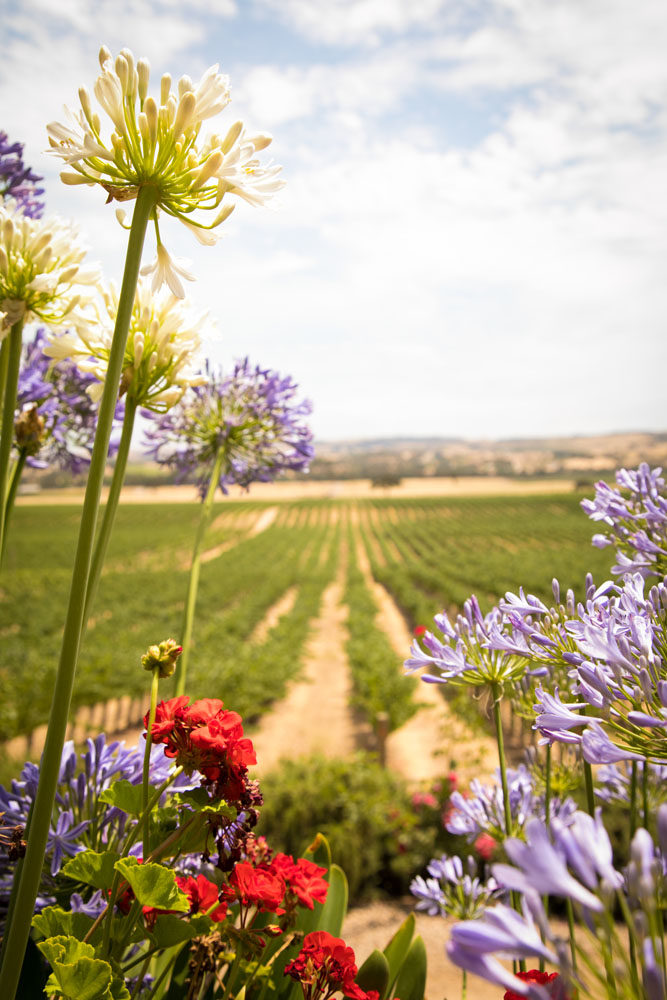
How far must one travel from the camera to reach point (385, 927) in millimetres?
6125

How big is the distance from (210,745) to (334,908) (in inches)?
30.9

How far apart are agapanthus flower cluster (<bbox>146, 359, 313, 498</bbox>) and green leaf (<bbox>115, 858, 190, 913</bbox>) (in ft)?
4.51

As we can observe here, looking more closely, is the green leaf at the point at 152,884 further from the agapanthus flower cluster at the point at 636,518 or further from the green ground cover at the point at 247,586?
the green ground cover at the point at 247,586

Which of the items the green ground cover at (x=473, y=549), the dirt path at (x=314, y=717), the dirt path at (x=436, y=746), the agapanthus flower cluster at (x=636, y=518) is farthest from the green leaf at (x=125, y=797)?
the dirt path at (x=314, y=717)

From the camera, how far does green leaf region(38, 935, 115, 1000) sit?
2.56ft

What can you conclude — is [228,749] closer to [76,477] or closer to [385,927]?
[76,477]

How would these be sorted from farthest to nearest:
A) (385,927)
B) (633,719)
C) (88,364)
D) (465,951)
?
(385,927) → (88,364) → (633,719) → (465,951)

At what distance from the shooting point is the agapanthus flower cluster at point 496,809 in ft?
4.93

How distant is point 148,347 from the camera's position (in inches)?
47.8

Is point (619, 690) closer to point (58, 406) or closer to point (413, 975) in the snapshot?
point (413, 975)

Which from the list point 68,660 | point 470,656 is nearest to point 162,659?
point 68,660

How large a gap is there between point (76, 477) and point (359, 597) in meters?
23.2

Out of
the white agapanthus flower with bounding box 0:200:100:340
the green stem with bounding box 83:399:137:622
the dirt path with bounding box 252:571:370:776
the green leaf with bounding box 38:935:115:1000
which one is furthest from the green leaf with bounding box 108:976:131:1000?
the dirt path with bounding box 252:571:370:776

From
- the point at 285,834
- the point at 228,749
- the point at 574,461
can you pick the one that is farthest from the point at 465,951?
the point at 574,461
